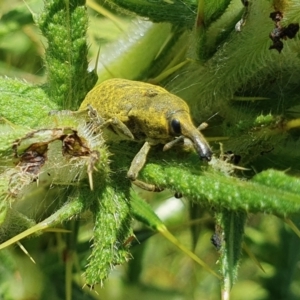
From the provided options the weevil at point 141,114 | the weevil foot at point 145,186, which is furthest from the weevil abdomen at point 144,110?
the weevil foot at point 145,186

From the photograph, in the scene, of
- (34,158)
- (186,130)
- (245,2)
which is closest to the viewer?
(34,158)

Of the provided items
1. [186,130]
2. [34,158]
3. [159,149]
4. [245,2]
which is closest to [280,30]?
[245,2]

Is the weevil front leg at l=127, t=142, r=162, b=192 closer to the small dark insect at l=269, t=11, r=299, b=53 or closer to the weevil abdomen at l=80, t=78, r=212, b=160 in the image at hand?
the weevil abdomen at l=80, t=78, r=212, b=160

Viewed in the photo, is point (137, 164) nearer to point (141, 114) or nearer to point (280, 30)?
point (141, 114)

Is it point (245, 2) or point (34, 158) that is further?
point (245, 2)

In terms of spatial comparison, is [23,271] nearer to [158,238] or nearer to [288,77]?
[158,238]

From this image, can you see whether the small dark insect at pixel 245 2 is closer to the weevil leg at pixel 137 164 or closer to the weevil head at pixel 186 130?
the weevil head at pixel 186 130

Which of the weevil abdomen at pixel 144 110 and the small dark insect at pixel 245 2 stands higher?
the small dark insect at pixel 245 2
